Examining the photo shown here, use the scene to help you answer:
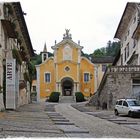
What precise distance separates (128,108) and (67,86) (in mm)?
55841

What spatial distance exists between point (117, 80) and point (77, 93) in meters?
40.1

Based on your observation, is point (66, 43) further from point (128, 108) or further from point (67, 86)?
point (128, 108)

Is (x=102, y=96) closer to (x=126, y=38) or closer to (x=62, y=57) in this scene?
(x=126, y=38)

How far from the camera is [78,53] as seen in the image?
82750 mm

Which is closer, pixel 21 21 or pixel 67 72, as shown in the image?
pixel 21 21

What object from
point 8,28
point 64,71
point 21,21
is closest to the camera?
point 8,28

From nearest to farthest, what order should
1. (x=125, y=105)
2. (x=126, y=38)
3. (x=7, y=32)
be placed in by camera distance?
(x=125, y=105)
(x=7, y=32)
(x=126, y=38)

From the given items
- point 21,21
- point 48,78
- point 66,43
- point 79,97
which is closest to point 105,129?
point 21,21

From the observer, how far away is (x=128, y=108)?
29.2 meters

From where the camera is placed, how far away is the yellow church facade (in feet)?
271

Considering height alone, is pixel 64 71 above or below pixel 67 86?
above

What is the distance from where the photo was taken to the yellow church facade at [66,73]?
82.5m

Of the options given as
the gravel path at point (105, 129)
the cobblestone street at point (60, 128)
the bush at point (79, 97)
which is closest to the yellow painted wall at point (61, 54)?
the bush at point (79, 97)

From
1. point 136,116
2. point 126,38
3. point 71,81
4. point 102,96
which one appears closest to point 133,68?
→ point 102,96
